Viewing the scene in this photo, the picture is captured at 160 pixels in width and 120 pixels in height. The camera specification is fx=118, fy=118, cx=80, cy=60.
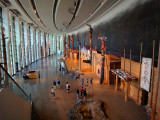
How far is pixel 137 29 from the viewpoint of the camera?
8.86 m

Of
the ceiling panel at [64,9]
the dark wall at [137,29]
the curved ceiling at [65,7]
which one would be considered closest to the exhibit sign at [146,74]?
the dark wall at [137,29]

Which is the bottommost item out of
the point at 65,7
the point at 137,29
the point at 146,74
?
the point at 146,74

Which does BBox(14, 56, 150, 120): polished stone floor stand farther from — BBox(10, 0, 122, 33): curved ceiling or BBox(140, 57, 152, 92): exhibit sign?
BBox(10, 0, 122, 33): curved ceiling

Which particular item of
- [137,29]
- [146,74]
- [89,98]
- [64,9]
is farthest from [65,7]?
[146,74]

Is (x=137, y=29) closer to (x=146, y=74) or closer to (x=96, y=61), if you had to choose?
(x=146, y=74)

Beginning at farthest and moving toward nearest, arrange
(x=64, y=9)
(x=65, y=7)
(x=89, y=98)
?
(x=64, y=9) → (x=65, y=7) → (x=89, y=98)

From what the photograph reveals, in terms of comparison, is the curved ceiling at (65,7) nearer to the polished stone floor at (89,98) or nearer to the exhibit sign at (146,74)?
the exhibit sign at (146,74)

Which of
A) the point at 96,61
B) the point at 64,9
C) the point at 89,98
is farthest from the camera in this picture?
the point at 96,61

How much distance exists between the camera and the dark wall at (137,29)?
714 centimetres

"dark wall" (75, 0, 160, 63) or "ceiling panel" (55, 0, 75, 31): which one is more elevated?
"ceiling panel" (55, 0, 75, 31)

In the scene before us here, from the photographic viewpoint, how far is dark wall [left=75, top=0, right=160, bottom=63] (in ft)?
23.4

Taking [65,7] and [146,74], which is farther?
[65,7]

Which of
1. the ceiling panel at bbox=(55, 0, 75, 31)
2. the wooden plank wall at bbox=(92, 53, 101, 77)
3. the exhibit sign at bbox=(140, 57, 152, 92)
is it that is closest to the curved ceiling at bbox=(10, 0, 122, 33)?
the ceiling panel at bbox=(55, 0, 75, 31)

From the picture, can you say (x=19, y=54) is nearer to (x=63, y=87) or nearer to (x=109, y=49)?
(x=63, y=87)
